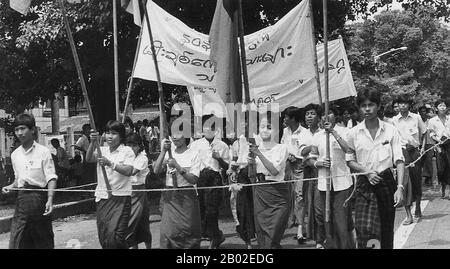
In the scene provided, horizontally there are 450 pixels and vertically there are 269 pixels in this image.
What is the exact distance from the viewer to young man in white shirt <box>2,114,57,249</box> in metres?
5.83

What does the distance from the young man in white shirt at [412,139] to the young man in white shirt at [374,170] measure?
3317 millimetres

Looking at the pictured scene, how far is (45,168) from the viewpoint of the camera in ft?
19.5

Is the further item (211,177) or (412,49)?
(412,49)

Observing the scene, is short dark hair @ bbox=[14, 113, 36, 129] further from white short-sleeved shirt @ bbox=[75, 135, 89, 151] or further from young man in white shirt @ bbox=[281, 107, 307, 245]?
white short-sleeved shirt @ bbox=[75, 135, 89, 151]

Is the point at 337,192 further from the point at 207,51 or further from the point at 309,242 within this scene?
the point at 207,51

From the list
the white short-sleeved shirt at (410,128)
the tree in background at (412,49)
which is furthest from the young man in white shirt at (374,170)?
the tree in background at (412,49)

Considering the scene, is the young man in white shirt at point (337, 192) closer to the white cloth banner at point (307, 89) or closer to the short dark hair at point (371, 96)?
the short dark hair at point (371, 96)

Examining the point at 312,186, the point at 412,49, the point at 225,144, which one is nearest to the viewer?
the point at 312,186

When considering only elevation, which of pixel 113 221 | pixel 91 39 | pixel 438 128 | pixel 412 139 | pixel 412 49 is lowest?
pixel 113 221

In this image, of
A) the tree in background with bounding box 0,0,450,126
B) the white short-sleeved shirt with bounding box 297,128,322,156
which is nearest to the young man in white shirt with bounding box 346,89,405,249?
the white short-sleeved shirt with bounding box 297,128,322,156

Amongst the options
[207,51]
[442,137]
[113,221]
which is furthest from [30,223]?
[442,137]

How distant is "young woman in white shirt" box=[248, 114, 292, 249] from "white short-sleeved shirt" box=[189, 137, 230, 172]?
Result: 1258 mm

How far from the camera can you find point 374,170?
5500 mm

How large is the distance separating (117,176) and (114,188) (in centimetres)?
13
